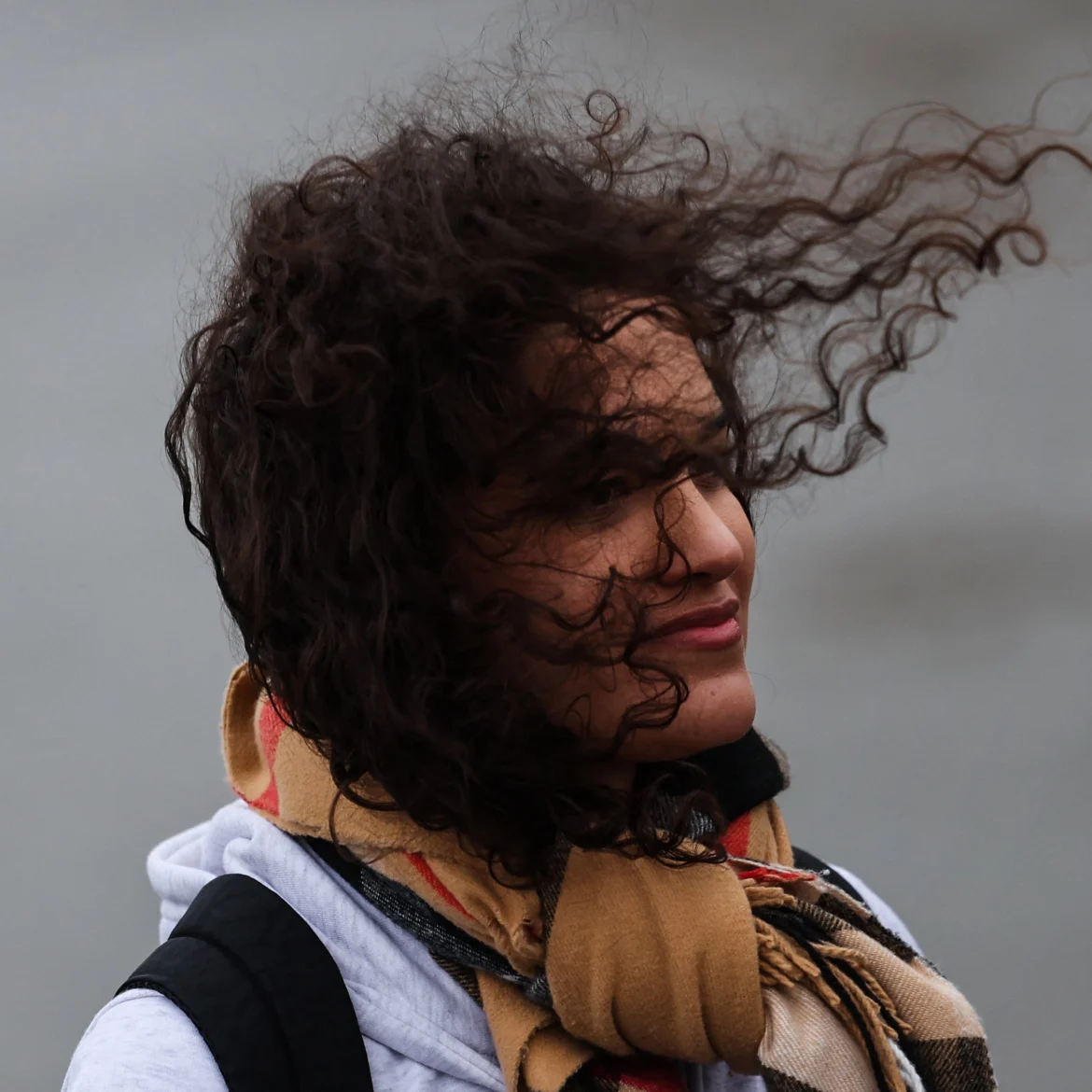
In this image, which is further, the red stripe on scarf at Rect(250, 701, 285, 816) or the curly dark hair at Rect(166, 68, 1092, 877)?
the red stripe on scarf at Rect(250, 701, 285, 816)

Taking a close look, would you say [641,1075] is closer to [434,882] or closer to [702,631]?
[434,882]

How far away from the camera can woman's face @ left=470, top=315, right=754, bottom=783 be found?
1.04m

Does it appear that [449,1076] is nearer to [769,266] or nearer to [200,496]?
[200,496]

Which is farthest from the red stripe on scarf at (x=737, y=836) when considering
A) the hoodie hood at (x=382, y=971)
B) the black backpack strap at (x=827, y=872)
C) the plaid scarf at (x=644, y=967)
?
the hoodie hood at (x=382, y=971)

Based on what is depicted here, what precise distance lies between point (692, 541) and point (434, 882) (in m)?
0.33

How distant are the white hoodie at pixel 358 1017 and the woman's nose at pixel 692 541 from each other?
0.37 metres

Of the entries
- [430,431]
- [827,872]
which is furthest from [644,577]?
[827,872]

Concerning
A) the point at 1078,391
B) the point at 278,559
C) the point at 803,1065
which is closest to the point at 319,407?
the point at 278,559

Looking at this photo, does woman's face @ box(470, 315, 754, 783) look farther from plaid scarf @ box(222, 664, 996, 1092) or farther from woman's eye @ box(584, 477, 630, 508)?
plaid scarf @ box(222, 664, 996, 1092)

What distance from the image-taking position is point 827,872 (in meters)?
1.44

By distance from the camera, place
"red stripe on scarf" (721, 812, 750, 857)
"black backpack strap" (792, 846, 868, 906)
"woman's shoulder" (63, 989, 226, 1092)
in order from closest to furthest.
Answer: "woman's shoulder" (63, 989, 226, 1092)
"red stripe on scarf" (721, 812, 750, 857)
"black backpack strap" (792, 846, 868, 906)

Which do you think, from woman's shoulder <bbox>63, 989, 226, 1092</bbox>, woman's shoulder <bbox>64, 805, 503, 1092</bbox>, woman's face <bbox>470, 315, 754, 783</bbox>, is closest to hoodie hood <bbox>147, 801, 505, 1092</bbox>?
woman's shoulder <bbox>64, 805, 503, 1092</bbox>

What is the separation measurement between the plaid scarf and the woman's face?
0.12 m

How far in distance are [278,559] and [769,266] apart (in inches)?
20.1
